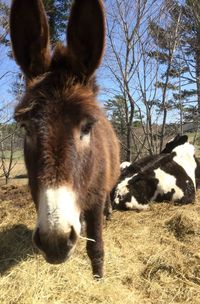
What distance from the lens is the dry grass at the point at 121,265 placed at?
3145mm

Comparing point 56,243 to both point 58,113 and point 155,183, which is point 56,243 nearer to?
point 58,113

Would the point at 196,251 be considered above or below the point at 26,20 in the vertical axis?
below

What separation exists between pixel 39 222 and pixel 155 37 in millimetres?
11173

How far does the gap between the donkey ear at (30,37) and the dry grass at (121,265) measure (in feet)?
5.68

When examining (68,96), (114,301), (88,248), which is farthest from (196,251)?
(68,96)

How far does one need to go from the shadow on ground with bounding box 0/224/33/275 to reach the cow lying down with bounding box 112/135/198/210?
227 centimetres

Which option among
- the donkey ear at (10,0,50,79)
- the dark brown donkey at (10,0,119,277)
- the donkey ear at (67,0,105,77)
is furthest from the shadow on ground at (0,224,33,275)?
the donkey ear at (67,0,105,77)

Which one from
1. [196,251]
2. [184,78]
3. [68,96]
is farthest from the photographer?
[184,78]

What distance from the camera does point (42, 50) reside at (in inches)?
118

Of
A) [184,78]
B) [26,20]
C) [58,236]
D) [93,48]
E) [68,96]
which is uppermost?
[184,78]

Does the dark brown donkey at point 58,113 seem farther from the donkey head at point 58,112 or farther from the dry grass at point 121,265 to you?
the dry grass at point 121,265

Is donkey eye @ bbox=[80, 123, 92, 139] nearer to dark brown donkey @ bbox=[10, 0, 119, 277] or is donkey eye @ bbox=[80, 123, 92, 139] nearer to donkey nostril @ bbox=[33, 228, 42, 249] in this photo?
dark brown donkey @ bbox=[10, 0, 119, 277]

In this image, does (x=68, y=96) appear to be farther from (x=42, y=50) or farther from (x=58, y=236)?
Answer: (x=58, y=236)

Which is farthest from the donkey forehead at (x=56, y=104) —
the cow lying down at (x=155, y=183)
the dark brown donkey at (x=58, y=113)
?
the cow lying down at (x=155, y=183)
